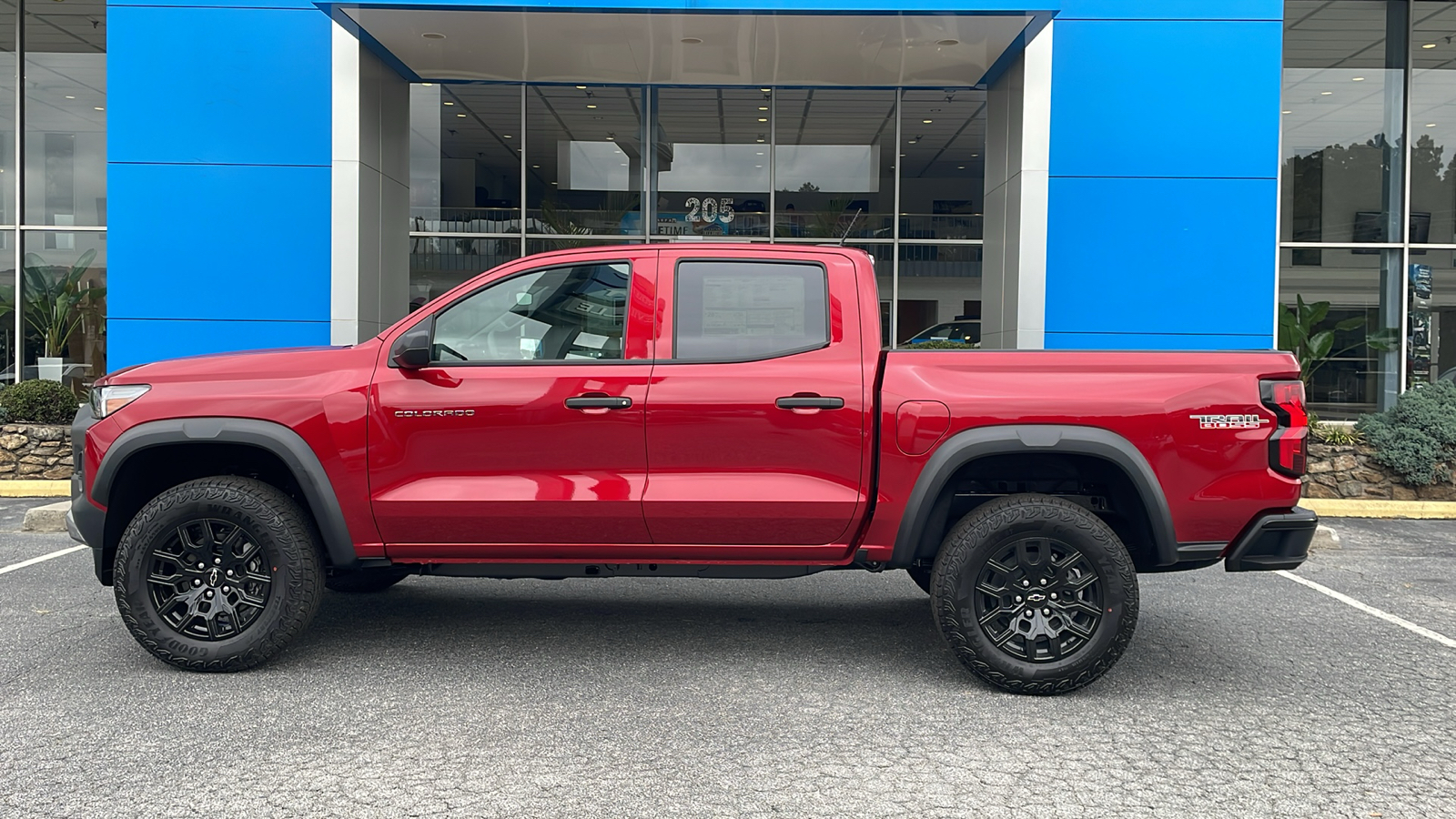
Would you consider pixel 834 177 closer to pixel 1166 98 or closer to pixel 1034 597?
pixel 1166 98

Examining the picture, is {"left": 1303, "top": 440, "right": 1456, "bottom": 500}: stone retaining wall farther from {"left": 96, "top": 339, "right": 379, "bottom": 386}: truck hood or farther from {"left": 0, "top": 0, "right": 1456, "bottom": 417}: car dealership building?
{"left": 96, "top": 339, "right": 379, "bottom": 386}: truck hood

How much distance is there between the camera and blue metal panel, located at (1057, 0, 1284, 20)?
1139cm

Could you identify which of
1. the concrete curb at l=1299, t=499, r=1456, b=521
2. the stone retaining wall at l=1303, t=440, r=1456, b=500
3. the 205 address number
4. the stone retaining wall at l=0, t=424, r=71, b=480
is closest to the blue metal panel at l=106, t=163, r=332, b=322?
the stone retaining wall at l=0, t=424, r=71, b=480

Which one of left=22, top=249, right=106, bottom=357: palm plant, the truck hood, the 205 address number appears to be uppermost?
the 205 address number

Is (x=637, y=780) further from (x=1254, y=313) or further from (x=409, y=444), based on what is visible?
(x=1254, y=313)

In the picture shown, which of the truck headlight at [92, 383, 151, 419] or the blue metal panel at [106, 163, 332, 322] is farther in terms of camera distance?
the blue metal panel at [106, 163, 332, 322]

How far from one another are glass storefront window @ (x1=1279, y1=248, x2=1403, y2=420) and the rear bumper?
952cm

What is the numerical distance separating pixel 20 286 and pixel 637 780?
1513cm

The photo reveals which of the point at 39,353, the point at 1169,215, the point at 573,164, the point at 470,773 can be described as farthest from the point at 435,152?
the point at 470,773

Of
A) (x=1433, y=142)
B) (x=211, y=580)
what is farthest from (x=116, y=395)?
(x=1433, y=142)

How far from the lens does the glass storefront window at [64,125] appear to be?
15.7 meters

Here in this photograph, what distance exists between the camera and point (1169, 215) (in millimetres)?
11586

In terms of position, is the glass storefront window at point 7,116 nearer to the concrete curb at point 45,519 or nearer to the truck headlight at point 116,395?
the concrete curb at point 45,519

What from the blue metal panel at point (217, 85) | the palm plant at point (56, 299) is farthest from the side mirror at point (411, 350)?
the palm plant at point (56, 299)
